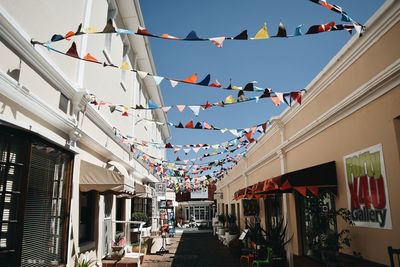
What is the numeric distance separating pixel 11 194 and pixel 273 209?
26.9 ft

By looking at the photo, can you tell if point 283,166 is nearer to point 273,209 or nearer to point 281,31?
point 273,209

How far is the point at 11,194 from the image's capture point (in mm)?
4402

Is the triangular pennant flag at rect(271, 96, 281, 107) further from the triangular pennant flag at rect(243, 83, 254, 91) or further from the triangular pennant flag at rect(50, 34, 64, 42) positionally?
the triangular pennant flag at rect(50, 34, 64, 42)

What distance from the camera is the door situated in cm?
423

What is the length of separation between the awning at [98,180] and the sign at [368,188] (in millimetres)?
4571

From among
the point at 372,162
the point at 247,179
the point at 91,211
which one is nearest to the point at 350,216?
the point at 372,162

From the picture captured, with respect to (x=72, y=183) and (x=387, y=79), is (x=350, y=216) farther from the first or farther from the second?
(x=72, y=183)

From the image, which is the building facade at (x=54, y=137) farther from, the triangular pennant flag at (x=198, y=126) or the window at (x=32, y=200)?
the triangular pennant flag at (x=198, y=126)

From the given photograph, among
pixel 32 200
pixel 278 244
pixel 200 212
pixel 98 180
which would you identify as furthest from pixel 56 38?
pixel 200 212

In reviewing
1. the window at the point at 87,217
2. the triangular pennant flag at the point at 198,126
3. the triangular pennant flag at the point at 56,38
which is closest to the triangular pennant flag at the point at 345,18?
the triangular pennant flag at the point at 56,38

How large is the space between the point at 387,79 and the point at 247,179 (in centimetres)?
1145

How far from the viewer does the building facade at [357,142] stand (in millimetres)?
4375

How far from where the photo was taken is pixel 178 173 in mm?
19312

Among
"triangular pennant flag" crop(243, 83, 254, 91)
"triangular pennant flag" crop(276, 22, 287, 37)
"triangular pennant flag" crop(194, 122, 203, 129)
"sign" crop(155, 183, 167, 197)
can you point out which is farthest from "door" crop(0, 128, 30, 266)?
"sign" crop(155, 183, 167, 197)
